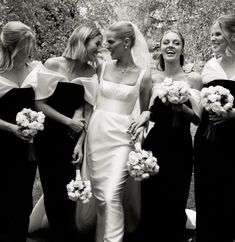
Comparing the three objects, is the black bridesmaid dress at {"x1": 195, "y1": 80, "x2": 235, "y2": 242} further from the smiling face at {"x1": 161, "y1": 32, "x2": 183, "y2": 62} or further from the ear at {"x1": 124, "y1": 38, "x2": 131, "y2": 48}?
the ear at {"x1": 124, "y1": 38, "x2": 131, "y2": 48}

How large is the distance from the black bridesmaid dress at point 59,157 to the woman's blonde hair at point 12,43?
2.51ft

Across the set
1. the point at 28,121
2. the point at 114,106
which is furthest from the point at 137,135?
the point at 28,121

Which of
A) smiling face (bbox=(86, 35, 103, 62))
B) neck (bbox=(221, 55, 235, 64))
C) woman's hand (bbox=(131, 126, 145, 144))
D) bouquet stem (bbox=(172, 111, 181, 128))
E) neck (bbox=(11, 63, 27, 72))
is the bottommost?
woman's hand (bbox=(131, 126, 145, 144))

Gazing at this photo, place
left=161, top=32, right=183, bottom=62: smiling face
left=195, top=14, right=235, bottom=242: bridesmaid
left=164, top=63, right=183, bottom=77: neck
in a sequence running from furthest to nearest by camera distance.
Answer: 1. left=164, top=63, right=183, bottom=77: neck
2. left=161, top=32, right=183, bottom=62: smiling face
3. left=195, top=14, right=235, bottom=242: bridesmaid

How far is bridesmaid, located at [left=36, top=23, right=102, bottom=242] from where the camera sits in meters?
6.08

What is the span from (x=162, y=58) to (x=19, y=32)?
215 centimetres

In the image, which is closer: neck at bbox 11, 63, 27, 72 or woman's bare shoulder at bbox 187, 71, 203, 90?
neck at bbox 11, 63, 27, 72


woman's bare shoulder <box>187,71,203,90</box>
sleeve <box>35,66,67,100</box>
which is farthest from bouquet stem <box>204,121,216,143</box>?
sleeve <box>35,66,67,100</box>

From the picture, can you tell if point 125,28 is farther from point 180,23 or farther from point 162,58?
point 180,23

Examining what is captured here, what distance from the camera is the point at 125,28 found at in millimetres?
6133

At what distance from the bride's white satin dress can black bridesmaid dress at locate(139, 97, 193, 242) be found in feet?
1.36

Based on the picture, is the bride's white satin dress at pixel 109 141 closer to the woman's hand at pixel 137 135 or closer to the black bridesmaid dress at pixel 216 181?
the woman's hand at pixel 137 135

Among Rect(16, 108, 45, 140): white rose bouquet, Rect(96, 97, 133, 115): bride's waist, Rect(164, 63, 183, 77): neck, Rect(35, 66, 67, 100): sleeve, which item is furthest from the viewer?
Rect(164, 63, 183, 77): neck

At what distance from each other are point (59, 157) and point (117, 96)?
1055 millimetres
